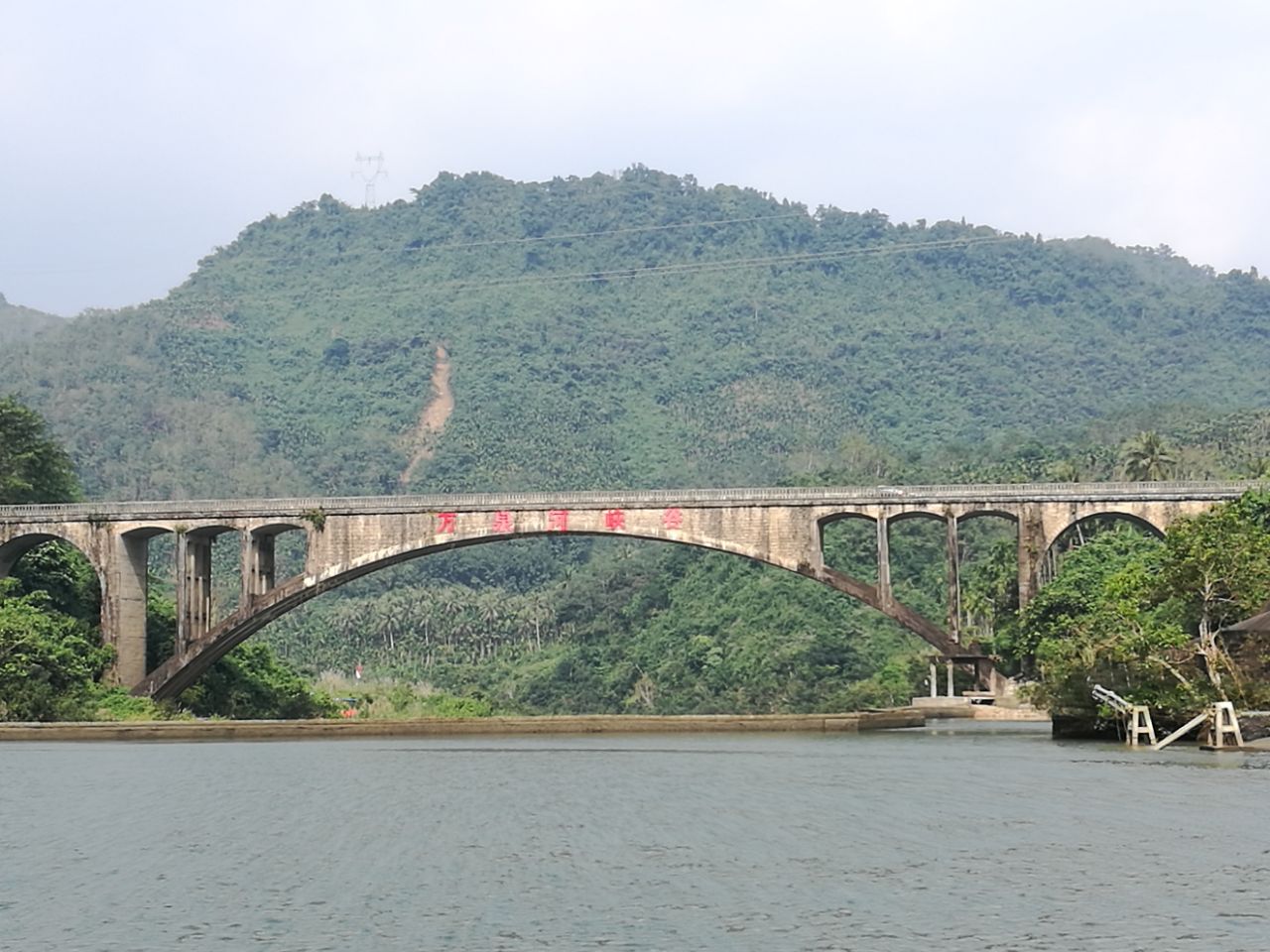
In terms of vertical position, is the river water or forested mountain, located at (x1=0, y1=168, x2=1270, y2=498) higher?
forested mountain, located at (x1=0, y1=168, x2=1270, y2=498)

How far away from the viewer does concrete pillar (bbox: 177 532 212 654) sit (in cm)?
7506

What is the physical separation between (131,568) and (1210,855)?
55.4 m

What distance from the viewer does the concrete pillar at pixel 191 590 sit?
75062mm

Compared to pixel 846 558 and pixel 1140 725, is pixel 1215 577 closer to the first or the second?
pixel 1140 725

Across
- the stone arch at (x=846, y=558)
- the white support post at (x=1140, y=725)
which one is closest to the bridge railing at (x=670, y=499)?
the white support post at (x=1140, y=725)

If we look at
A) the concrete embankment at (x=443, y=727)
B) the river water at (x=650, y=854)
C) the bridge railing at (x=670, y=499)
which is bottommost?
the river water at (x=650, y=854)

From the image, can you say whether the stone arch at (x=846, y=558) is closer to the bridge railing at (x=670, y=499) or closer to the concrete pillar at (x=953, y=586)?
the bridge railing at (x=670, y=499)

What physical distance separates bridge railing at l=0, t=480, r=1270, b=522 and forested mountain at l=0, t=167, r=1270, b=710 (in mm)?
21116

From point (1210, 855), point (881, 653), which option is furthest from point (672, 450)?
point (1210, 855)

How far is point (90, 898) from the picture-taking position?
27.2 meters

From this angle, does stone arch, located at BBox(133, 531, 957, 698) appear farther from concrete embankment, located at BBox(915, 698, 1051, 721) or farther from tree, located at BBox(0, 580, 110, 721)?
concrete embankment, located at BBox(915, 698, 1051, 721)

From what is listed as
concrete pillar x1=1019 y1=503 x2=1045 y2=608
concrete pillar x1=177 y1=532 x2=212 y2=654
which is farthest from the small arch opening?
concrete pillar x1=177 y1=532 x2=212 y2=654

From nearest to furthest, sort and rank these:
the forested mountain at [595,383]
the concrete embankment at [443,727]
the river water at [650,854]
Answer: the river water at [650,854] < the concrete embankment at [443,727] < the forested mountain at [595,383]

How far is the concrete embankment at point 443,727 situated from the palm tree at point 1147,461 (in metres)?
27.8
